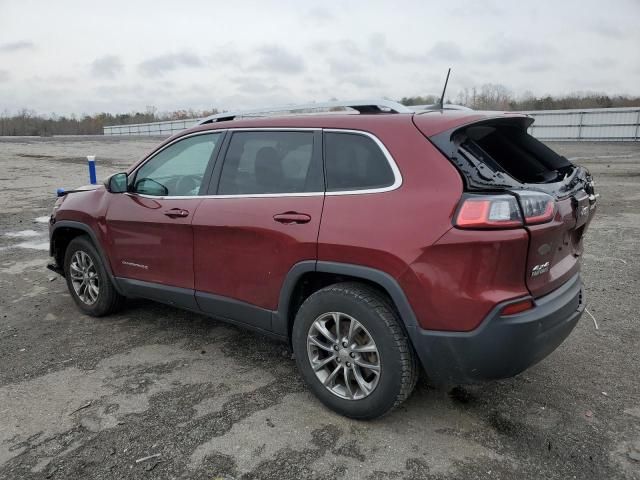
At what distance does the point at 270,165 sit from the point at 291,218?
50cm

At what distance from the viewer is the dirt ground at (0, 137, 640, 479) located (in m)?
2.79

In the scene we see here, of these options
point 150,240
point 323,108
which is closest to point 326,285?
point 323,108

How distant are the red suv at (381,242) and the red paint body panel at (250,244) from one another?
0.01 meters

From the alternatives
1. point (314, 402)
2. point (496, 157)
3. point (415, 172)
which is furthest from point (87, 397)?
point (496, 157)

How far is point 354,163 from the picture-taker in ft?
10.3

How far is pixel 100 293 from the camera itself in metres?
4.79

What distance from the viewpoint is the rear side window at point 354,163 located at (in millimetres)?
3016

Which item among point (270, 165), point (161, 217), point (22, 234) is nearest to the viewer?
point (270, 165)

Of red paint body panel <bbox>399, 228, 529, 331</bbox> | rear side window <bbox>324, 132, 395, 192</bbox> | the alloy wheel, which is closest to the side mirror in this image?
rear side window <bbox>324, 132, 395, 192</bbox>

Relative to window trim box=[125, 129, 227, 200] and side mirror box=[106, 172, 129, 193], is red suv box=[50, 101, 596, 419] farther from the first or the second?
side mirror box=[106, 172, 129, 193]

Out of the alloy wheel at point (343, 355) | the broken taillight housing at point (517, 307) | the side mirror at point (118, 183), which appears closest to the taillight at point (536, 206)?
the broken taillight housing at point (517, 307)

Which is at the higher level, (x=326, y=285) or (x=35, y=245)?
(x=326, y=285)

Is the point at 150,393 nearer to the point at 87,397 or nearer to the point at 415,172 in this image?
the point at 87,397

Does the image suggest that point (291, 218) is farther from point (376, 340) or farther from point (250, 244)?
point (376, 340)
